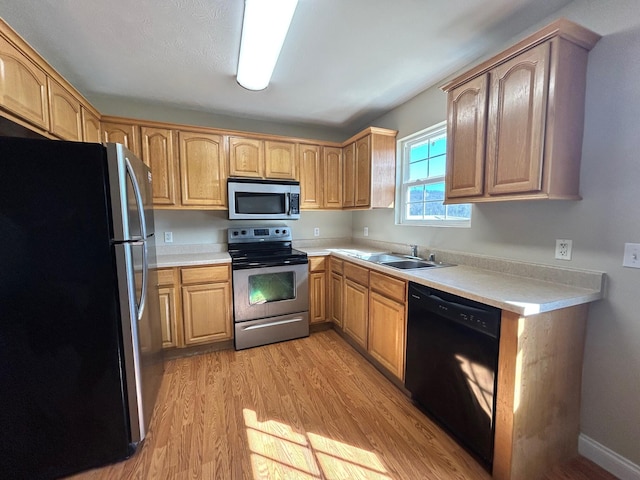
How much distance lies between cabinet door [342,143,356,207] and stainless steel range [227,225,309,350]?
890 millimetres

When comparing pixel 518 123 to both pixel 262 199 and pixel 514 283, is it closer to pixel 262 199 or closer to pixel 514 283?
pixel 514 283

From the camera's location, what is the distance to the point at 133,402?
152cm

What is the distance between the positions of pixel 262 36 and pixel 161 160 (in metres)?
1.64

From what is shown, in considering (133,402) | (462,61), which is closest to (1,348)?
(133,402)

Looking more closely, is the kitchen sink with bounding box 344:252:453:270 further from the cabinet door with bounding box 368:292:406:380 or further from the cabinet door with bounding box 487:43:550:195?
the cabinet door with bounding box 487:43:550:195

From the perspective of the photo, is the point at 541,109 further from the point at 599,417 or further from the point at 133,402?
the point at 133,402

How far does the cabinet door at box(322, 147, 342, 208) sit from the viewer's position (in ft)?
10.9

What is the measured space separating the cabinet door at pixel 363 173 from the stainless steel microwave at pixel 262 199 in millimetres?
686

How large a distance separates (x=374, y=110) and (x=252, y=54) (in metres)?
1.60

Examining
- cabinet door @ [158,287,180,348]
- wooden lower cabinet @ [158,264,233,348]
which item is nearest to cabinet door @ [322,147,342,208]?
wooden lower cabinet @ [158,264,233,348]

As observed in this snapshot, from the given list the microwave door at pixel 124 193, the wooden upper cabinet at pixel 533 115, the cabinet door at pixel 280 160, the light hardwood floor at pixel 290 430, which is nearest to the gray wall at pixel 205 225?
the cabinet door at pixel 280 160

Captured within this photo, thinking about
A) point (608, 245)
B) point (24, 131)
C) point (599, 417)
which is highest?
point (24, 131)

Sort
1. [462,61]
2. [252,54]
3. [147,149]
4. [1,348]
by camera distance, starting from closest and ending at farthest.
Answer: [1,348]
[252,54]
[462,61]
[147,149]

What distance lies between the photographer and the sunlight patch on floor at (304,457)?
142 cm
